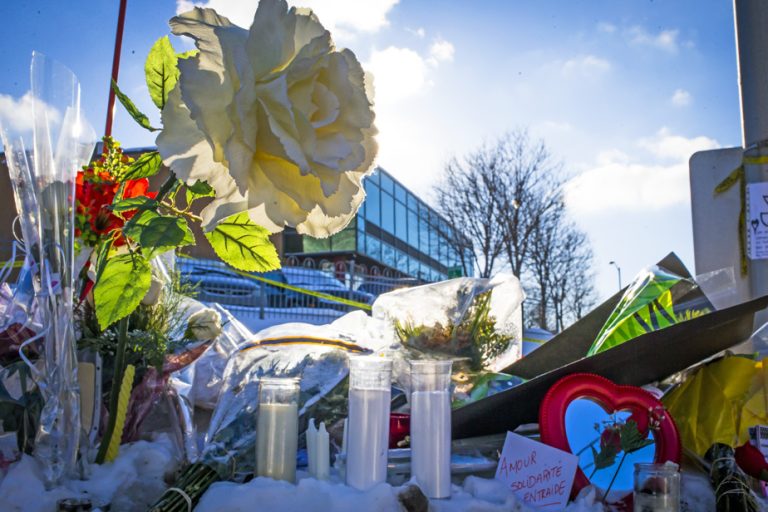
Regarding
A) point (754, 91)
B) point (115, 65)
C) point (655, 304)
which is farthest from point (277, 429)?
point (754, 91)

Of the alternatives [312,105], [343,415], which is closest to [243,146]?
[312,105]

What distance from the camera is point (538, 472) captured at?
0.97 metres

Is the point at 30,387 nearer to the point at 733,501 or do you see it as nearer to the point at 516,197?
the point at 733,501

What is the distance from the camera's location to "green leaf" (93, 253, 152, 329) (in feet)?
2.38

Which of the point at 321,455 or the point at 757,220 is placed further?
the point at 757,220

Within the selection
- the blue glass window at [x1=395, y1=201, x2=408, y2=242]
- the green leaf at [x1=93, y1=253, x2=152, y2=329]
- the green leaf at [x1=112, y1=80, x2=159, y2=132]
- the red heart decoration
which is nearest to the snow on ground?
the red heart decoration

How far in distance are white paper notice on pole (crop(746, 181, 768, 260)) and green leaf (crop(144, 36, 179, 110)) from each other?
5.99 ft

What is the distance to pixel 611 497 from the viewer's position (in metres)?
1.01

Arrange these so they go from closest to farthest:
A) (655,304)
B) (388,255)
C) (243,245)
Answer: (243,245) → (655,304) → (388,255)

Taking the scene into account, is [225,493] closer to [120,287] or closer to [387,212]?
[120,287]

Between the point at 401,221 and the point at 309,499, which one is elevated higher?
the point at 401,221

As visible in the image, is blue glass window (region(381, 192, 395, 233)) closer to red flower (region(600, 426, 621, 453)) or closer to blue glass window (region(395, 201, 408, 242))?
blue glass window (region(395, 201, 408, 242))

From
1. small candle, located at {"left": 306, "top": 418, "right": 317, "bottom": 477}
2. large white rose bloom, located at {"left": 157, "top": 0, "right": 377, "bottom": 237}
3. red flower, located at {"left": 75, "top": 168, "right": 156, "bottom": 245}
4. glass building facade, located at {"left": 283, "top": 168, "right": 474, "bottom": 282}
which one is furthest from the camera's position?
glass building facade, located at {"left": 283, "top": 168, "right": 474, "bottom": 282}

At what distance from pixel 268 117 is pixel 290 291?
8607mm
